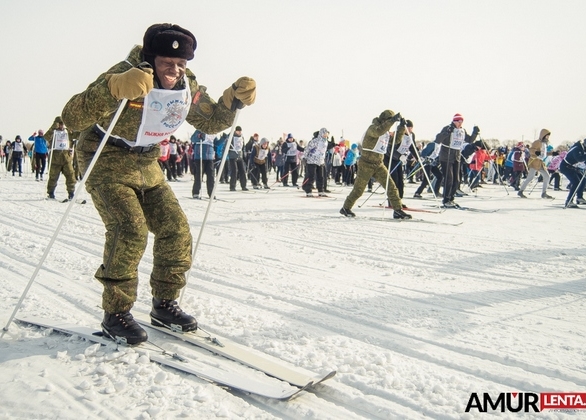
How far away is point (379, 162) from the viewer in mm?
8133

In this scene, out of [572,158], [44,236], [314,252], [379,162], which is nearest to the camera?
[314,252]

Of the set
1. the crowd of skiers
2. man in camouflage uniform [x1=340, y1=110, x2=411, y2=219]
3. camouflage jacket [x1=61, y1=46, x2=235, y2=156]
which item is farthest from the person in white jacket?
camouflage jacket [x1=61, y1=46, x2=235, y2=156]

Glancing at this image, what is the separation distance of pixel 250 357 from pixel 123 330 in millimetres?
732

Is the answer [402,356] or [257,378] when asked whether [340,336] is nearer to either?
[402,356]

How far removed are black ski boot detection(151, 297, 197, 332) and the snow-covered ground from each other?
0.12 meters

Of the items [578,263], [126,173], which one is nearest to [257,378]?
[126,173]

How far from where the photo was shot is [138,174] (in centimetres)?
264

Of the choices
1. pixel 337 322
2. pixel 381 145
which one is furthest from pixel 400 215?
pixel 337 322

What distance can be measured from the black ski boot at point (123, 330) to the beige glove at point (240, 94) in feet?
4.71

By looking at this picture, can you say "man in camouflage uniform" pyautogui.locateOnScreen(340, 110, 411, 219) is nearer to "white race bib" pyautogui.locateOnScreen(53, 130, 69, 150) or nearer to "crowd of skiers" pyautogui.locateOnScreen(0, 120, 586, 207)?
"crowd of skiers" pyautogui.locateOnScreen(0, 120, 586, 207)

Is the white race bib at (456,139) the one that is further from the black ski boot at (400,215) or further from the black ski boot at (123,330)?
→ the black ski boot at (123,330)

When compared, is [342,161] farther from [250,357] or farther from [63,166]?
[250,357]

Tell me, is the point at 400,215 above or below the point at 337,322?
above

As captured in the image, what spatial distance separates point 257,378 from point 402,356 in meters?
0.83
